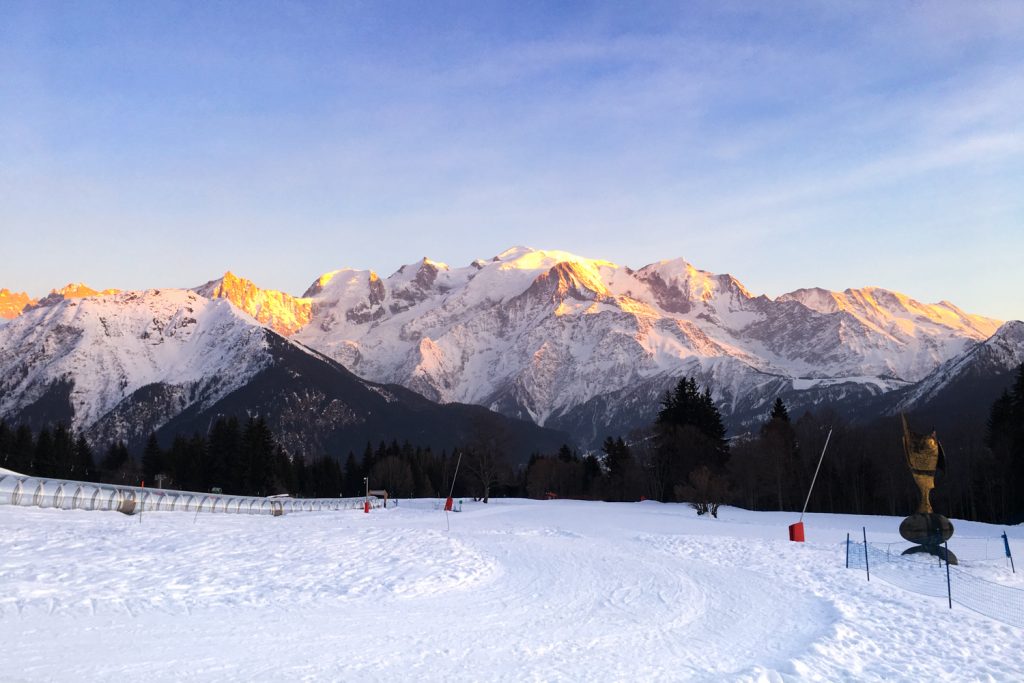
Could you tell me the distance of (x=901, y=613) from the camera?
17109 millimetres

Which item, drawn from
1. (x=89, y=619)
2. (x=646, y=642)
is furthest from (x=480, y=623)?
(x=89, y=619)

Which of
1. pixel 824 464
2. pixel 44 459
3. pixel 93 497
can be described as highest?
pixel 824 464

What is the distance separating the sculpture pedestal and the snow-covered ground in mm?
2728

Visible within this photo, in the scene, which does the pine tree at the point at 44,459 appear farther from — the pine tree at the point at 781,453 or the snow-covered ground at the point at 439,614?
the pine tree at the point at 781,453

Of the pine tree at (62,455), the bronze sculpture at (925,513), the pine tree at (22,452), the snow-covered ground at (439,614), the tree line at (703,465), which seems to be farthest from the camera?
the pine tree at (62,455)

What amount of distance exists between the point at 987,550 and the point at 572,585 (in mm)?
20816

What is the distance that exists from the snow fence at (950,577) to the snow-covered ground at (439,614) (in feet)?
3.20

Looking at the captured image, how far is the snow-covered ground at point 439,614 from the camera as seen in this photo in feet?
40.3

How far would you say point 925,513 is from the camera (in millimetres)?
27719

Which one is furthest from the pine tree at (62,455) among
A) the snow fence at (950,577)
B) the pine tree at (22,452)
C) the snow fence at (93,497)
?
the snow fence at (950,577)

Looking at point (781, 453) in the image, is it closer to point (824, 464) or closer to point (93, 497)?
point (824, 464)

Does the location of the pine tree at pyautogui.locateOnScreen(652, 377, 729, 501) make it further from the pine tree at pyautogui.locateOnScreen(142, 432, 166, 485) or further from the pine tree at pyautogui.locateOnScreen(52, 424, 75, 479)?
the pine tree at pyautogui.locateOnScreen(52, 424, 75, 479)

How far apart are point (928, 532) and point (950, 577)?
13.0 ft

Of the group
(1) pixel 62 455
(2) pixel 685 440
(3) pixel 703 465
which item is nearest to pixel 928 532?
(3) pixel 703 465
